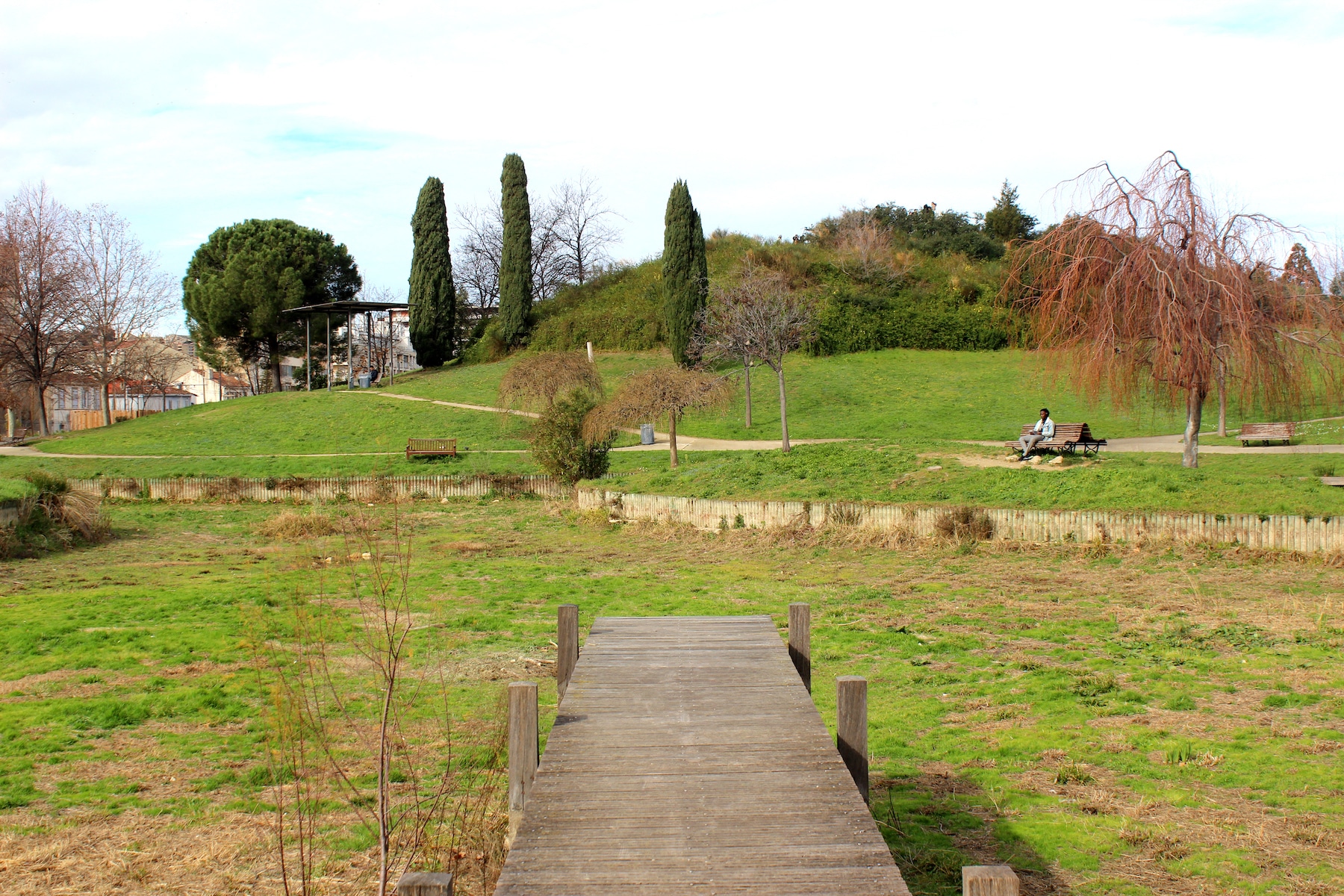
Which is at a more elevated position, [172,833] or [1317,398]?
[1317,398]

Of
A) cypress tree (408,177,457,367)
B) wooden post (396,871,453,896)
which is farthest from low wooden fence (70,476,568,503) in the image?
cypress tree (408,177,457,367)

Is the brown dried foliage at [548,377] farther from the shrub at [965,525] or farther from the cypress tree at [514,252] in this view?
the cypress tree at [514,252]

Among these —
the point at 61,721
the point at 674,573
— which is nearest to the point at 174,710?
the point at 61,721

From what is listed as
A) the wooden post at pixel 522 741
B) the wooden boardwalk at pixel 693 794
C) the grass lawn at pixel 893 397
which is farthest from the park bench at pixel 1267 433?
the wooden post at pixel 522 741

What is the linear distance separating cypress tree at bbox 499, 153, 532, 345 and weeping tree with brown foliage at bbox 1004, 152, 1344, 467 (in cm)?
3792

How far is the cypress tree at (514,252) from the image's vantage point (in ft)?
169

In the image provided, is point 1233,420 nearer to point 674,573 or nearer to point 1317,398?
point 1317,398

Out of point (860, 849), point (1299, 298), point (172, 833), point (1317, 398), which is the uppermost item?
point (1299, 298)

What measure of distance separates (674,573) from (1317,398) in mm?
16639

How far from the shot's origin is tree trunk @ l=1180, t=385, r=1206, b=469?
54.7ft

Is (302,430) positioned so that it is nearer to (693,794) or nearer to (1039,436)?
(1039,436)

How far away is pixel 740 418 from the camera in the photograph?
37.7 metres

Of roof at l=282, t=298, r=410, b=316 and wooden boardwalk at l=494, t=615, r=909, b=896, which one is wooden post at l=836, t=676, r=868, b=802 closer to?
wooden boardwalk at l=494, t=615, r=909, b=896

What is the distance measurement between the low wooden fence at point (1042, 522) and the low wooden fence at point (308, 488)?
6.94 m
